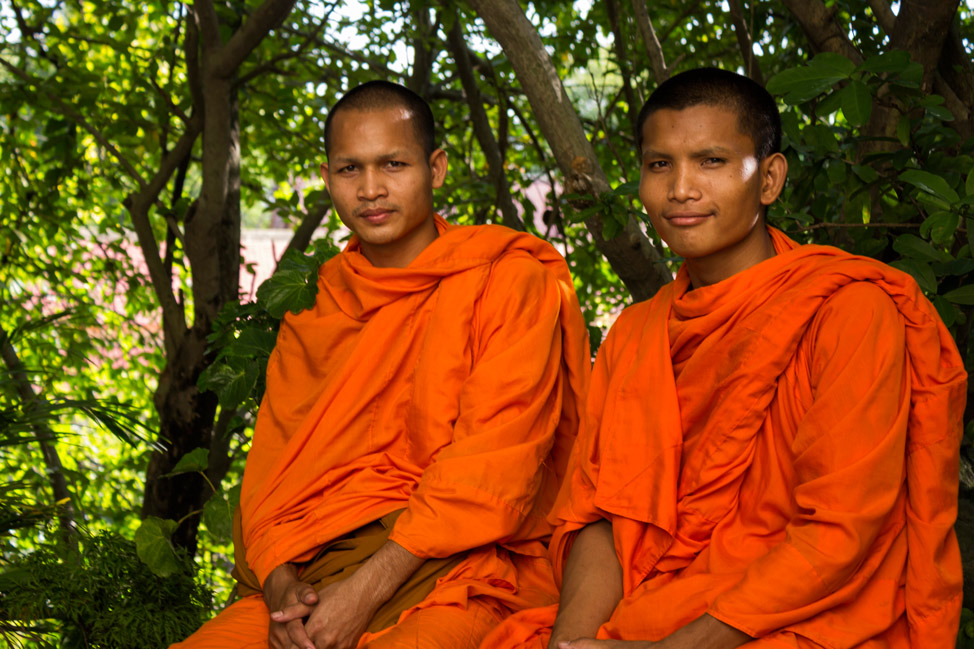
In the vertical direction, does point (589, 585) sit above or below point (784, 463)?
below

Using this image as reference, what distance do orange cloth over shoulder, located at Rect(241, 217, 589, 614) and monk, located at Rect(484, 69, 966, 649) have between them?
7.2 inches

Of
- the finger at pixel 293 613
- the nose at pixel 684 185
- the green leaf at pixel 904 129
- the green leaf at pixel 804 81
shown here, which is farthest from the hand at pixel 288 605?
the green leaf at pixel 904 129

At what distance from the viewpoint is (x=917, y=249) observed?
8.13 feet

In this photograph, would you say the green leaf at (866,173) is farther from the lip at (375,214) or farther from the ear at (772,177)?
the lip at (375,214)

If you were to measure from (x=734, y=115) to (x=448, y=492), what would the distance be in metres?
1.09

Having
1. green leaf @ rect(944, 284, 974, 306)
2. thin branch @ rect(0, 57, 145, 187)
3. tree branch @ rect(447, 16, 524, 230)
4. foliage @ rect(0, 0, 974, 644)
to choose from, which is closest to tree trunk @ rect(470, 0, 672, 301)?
foliage @ rect(0, 0, 974, 644)

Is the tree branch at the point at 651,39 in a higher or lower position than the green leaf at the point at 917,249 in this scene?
higher

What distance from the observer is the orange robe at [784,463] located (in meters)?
1.83

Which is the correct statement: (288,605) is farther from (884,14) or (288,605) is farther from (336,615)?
(884,14)

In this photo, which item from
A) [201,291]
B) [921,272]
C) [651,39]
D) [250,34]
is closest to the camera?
[921,272]

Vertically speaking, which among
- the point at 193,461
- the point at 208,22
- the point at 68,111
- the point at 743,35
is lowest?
the point at 193,461

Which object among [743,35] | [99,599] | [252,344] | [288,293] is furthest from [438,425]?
[743,35]

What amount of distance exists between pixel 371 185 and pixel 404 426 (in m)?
0.66

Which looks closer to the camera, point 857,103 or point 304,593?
point 304,593
